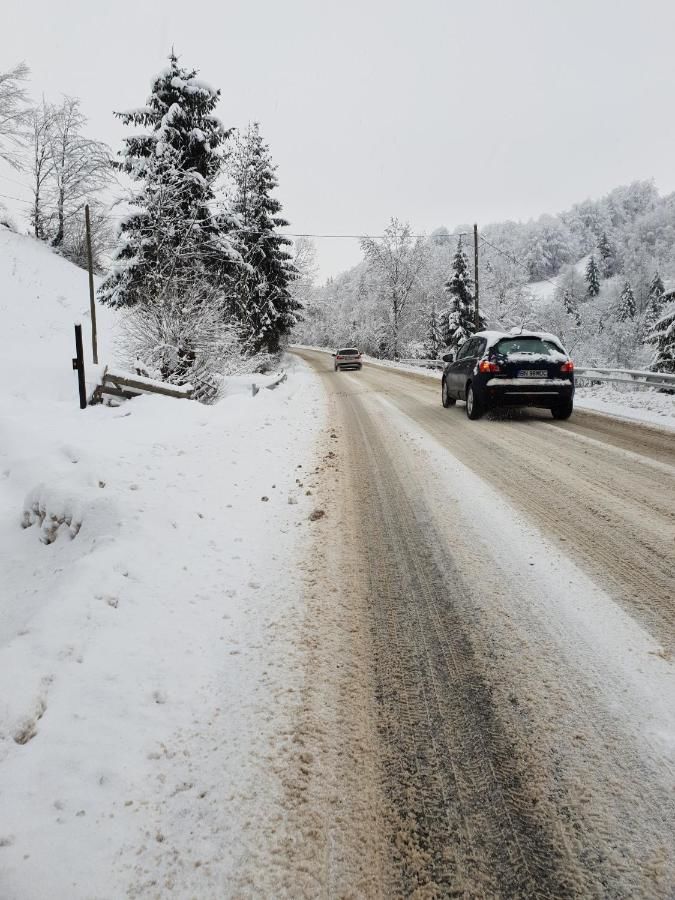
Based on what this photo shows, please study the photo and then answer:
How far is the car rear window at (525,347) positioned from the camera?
29.0ft

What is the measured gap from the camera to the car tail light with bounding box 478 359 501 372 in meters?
8.89

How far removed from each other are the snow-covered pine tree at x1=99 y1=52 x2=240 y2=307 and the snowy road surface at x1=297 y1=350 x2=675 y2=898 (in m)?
14.8

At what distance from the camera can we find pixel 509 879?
1.38m

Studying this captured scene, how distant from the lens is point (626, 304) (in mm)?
69062

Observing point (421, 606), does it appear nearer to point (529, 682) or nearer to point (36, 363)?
point (529, 682)

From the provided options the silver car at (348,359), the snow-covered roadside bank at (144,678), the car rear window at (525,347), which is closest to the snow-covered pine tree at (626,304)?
the silver car at (348,359)

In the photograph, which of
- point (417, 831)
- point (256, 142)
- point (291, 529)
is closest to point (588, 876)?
point (417, 831)

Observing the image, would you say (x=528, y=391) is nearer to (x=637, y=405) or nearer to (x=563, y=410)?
(x=563, y=410)

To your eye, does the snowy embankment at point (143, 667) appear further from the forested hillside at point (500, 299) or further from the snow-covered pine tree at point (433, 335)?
the snow-covered pine tree at point (433, 335)

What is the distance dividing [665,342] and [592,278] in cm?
10220

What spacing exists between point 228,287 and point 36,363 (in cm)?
835

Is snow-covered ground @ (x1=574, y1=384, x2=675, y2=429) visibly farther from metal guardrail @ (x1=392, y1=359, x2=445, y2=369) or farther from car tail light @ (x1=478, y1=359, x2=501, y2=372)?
metal guardrail @ (x1=392, y1=359, x2=445, y2=369)

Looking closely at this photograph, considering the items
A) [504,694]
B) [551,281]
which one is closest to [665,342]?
[504,694]

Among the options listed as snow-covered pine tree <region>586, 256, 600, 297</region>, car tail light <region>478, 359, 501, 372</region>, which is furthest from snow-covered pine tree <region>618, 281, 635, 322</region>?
car tail light <region>478, 359, 501, 372</region>
